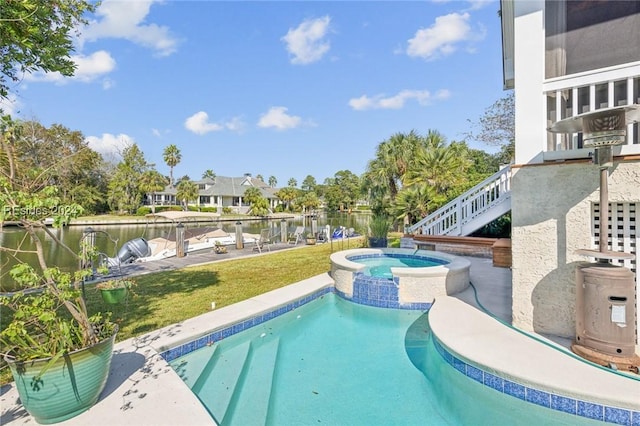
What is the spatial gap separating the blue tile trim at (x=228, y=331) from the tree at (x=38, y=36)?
4.06 m

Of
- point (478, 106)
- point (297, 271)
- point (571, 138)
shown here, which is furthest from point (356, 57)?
point (571, 138)

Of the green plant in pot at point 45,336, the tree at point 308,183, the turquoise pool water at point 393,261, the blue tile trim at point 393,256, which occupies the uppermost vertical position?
the tree at point 308,183

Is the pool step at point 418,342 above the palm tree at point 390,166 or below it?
below

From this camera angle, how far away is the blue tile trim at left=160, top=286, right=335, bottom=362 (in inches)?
153

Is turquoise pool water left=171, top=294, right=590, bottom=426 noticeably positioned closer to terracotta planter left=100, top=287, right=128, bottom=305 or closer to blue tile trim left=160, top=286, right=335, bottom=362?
blue tile trim left=160, top=286, right=335, bottom=362

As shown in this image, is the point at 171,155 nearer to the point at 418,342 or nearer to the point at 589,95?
the point at 418,342

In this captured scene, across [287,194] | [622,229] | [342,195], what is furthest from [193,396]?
[342,195]

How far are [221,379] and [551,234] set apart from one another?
4.41m

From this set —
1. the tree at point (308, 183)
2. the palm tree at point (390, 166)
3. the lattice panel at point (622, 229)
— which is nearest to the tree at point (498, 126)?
the palm tree at point (390, 166)

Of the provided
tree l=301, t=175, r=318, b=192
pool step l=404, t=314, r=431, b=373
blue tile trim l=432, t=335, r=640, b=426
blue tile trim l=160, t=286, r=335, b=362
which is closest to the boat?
blue tile trim l=160, t=286, r=335, b=362

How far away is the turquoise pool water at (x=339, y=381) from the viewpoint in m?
2.94

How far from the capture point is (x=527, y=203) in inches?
151

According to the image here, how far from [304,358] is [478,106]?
21.7 m

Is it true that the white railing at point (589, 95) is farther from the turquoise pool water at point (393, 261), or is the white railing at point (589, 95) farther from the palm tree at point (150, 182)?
the palm tree at point (150, 182)
